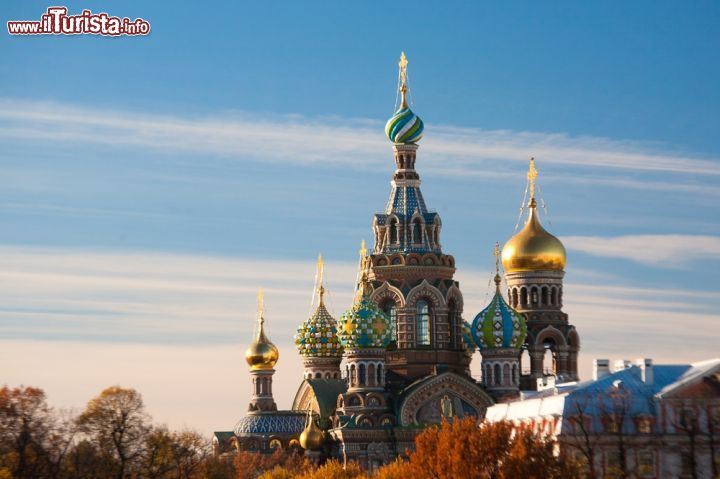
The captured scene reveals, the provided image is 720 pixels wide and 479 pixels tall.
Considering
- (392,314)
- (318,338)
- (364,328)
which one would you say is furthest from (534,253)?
(318,338)

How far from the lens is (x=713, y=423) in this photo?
56250 millimetres

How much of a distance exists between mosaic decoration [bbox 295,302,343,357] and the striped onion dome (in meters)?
8.85

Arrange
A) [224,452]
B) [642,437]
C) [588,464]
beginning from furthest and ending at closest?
[224,452], [642,437], [588,464]

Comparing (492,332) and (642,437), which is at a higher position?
(492,332)

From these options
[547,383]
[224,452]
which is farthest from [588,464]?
[224,452]

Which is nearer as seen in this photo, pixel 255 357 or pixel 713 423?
pixel 713 423

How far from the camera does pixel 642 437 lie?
57031 millimetres

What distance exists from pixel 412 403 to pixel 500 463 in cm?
2553

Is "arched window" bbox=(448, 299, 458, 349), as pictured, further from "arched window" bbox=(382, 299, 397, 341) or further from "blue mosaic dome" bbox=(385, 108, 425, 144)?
"blue mosaic dome" bbox=(385, 108, 425, 144)

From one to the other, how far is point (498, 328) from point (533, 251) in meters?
4.51

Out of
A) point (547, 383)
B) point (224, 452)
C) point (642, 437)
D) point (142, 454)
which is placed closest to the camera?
point (642, 437)

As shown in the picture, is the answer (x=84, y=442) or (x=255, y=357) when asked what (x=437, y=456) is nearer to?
(x=84, y=442)

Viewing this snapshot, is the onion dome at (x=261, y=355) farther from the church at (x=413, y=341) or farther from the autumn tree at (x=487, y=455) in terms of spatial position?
the autumn tree at (x=487, y=455)

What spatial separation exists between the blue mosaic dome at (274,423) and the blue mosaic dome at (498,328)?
31.5 feet
